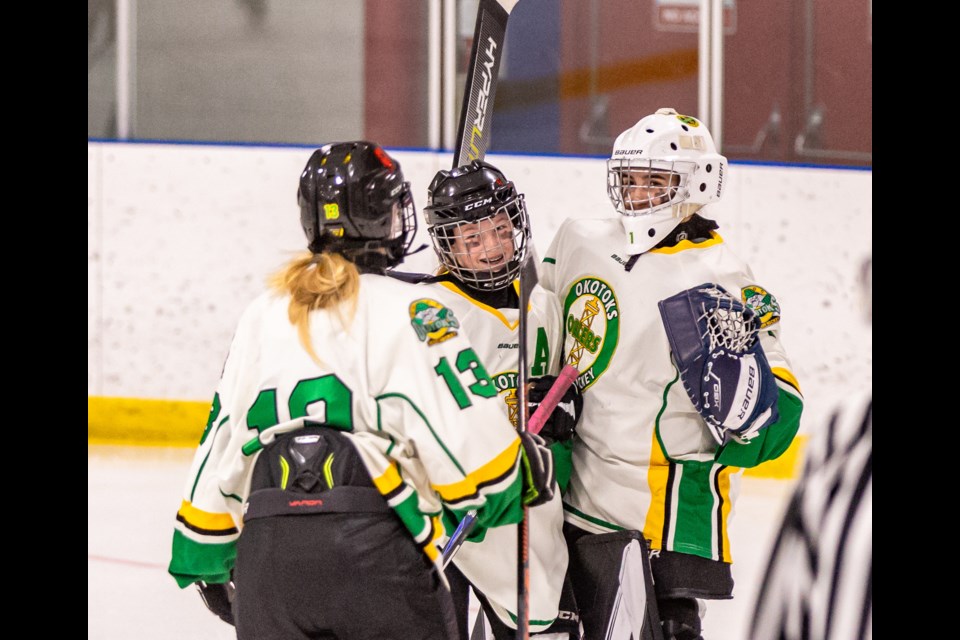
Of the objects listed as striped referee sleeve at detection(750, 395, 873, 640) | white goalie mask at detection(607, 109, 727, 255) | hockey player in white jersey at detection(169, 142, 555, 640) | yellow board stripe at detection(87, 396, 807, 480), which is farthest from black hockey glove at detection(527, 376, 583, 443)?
yellow board stripe at detection(87, 396, 807, 480)

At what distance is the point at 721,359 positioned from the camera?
1.83 meters

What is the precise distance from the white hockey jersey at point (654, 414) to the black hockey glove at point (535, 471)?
401 millimetres

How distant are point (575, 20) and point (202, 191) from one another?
1.66 m

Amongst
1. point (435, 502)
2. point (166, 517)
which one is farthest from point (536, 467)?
point (166, 517)

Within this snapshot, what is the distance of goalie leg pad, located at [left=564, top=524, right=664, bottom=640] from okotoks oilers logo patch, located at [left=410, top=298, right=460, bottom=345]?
0.68 meters

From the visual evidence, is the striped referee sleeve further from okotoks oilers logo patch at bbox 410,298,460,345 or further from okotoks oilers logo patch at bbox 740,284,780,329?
okotoks oilers logo patch at bbox 410,298,460,345

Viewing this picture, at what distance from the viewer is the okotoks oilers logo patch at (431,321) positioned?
57.1 inches

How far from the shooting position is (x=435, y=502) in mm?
1489

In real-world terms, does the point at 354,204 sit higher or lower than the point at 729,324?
higher

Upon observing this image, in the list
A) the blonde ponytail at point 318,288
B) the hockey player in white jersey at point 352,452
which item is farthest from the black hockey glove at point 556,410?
the blonde ponytail at point 318,288

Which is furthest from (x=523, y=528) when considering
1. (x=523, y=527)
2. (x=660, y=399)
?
(x=660, y=399)

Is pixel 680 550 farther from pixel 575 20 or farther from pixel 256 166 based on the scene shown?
pixel 575 20

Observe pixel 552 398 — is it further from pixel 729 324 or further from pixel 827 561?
pixel 827 561

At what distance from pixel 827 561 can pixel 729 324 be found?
125 cm
